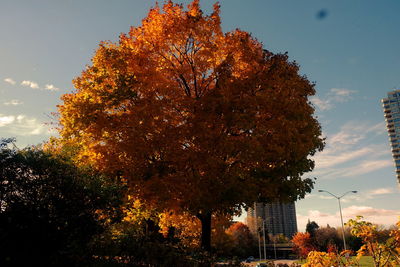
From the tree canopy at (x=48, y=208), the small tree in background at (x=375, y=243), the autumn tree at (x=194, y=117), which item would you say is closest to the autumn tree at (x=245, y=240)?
the autumn tree at (x=194, y=117)

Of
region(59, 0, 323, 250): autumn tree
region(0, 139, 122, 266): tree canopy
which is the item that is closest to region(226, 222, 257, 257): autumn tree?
region(59, 0, 323, 250): autumn tree

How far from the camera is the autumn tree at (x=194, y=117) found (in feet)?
46.3

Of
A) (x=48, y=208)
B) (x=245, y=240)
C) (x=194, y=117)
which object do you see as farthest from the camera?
(x=245, y=240)

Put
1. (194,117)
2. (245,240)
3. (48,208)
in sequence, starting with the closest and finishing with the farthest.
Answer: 1. (48,208)
2. (194,117)
3. (245,240)

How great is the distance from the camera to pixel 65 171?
43.4ft

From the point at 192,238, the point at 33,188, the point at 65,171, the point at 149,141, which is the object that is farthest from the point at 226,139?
the point at 192,238

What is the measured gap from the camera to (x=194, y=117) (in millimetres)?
14812

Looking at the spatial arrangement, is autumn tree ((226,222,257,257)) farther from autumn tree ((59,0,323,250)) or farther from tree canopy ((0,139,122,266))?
tree canopy ((0,139,122,266))

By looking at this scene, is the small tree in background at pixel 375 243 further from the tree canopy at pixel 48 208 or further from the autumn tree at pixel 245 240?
the autumn tree at pixel 245 240

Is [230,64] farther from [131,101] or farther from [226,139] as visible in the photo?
[131,101]

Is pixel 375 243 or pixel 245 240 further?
pixel 245 240

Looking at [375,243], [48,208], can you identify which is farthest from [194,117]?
[375,243]

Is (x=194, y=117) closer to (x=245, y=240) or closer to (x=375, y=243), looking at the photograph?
(x=375, y=243)

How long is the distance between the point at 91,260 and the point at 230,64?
10.9 metres
